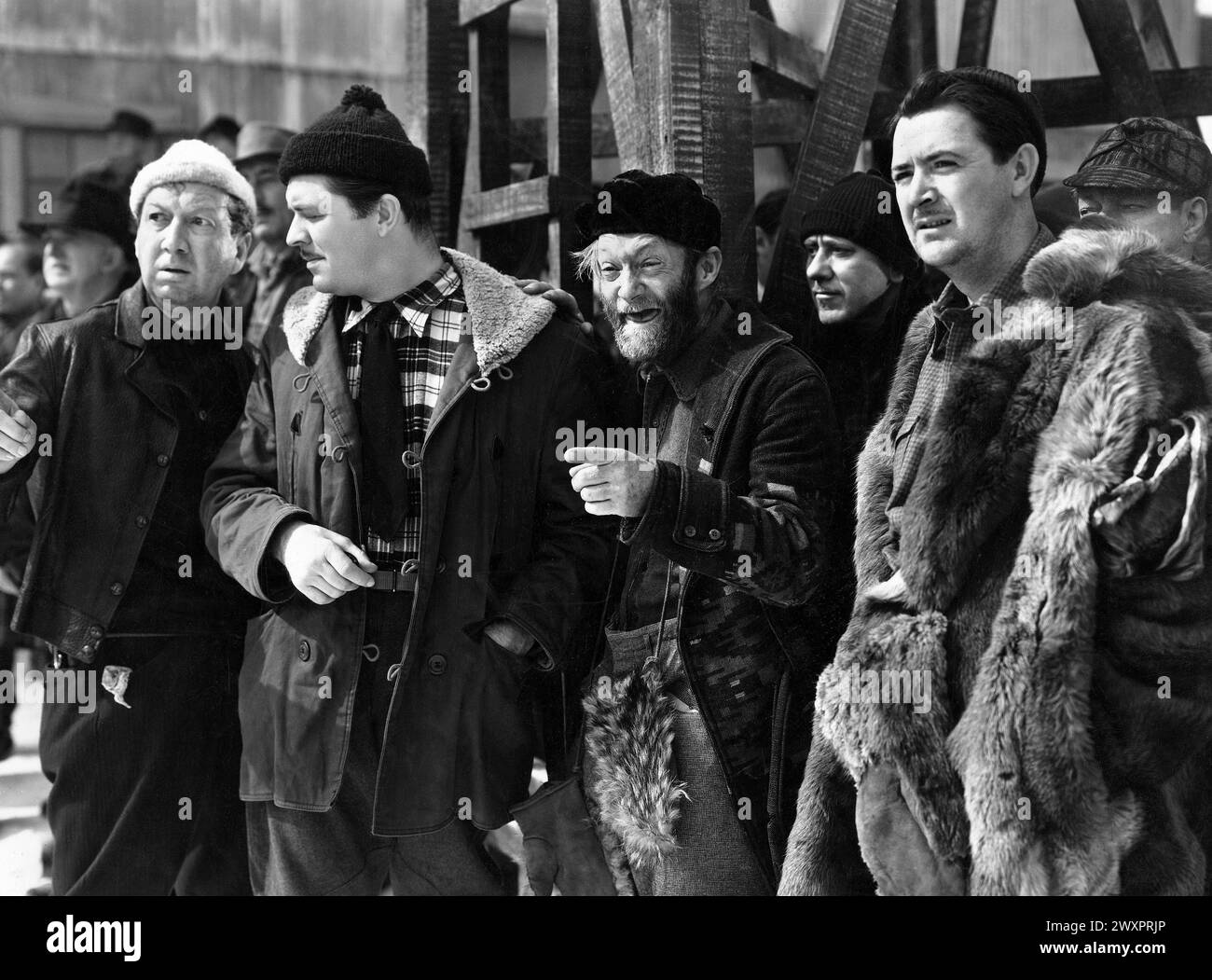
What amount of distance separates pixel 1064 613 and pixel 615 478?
0.88 metres

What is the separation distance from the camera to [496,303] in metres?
2.92

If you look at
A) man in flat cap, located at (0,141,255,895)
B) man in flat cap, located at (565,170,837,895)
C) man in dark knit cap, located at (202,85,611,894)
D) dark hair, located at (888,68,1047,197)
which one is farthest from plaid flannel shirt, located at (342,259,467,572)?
dark hair, located at (888,68,1047,197)

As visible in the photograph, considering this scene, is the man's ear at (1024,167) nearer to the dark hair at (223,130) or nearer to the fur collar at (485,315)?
the fur collar at (485,315)

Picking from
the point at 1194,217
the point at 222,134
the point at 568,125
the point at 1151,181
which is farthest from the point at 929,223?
the point at 222,134

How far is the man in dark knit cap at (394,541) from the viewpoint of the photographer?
9.10 ft

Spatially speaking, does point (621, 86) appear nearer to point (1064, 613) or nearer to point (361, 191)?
point (361, 191)

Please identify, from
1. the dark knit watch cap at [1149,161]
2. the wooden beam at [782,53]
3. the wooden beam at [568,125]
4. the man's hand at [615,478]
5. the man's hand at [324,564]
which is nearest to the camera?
the man's hand at [615,478]

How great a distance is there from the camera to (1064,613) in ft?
6.84

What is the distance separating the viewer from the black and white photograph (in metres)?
2.13

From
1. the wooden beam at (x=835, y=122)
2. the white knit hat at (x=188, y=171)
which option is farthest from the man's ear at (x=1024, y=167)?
the white knit hat at (x=188, y=171)

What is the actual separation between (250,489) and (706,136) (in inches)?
60.1

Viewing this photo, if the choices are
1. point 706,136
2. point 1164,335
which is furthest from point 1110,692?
point 706,136

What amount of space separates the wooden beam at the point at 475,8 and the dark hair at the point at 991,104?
213 centimetres
